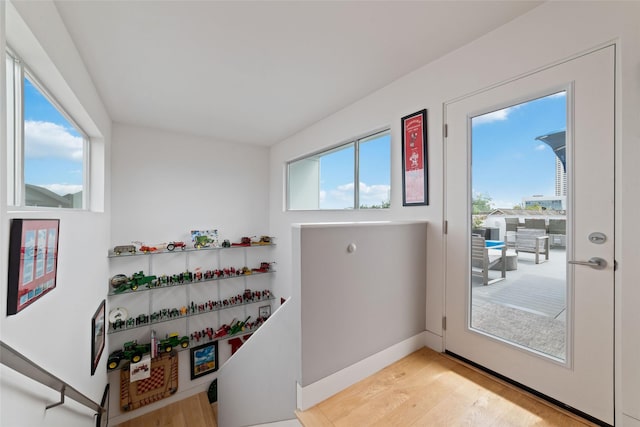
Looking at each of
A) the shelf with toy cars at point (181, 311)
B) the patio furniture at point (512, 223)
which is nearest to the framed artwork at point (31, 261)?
the shelf with toy cars at point (181, 311)

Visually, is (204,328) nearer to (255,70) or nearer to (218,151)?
(218,151)

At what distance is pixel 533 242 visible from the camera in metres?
1.62

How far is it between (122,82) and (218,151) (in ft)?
6.03

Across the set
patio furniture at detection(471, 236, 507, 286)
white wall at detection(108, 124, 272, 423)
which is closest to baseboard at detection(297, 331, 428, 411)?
patio furniture at detection(471, 236, 507, 286)

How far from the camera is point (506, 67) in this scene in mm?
1636

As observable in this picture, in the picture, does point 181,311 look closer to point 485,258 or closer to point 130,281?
point 130,281

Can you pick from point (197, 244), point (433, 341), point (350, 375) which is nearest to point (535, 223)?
point (433, 341)

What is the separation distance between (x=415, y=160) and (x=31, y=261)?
250 cm

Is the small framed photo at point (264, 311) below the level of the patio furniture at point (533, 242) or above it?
below

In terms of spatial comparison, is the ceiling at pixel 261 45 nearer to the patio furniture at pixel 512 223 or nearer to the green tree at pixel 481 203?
the green tree at pixel 481 203

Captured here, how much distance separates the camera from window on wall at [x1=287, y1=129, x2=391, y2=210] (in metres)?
2.65

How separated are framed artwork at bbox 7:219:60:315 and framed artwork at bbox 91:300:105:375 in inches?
48.3

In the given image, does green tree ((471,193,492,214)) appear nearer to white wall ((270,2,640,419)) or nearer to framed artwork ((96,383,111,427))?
white wall ((270,2,640,419))

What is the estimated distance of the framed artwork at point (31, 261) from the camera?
1.08 meters
